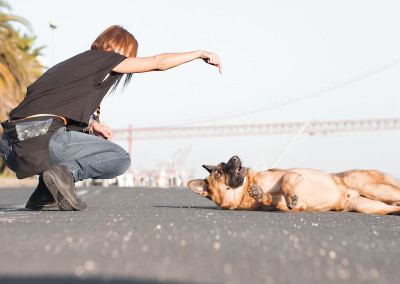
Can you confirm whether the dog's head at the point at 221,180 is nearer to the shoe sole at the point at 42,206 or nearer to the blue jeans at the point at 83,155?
the blue jeans at the point at 83,155

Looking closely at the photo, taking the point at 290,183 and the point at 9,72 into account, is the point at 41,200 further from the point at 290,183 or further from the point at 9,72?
the point at 9,72

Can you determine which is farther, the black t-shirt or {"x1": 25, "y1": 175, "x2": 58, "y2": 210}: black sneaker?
{"x1": 25, "y1": 175, "x2": 58, "y2": 210}: black sneaker

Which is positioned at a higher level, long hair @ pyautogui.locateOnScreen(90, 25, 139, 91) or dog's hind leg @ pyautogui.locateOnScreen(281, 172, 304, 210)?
long hair @ pyautogui.locateOnScreen(90, 25, 139, 91)

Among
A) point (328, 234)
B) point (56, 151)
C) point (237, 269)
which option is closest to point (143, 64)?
point (56, 151)

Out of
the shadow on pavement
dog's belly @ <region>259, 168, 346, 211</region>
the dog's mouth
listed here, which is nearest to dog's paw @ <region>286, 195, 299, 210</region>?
dog's belly @ <region>259, 168, 346, 211</region>

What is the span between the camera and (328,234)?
235 centimetres

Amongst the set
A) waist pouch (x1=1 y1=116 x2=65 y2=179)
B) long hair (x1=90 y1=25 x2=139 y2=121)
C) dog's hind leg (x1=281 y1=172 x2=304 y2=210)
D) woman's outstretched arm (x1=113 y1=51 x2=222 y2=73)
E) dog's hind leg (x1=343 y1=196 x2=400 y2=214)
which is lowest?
dog's hind leg (x1=343 y1=196 x2=400 y2=214)

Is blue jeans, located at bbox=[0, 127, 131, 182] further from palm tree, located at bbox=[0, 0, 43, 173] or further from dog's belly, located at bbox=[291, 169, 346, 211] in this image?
palm tree, located at bbox=[0, 0, 43, 173]

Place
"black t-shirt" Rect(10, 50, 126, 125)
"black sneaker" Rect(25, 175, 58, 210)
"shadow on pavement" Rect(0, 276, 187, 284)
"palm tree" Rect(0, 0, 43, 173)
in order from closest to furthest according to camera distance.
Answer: "shadow on pavement" Rect(0, 276, 187, 284) < "black t-shirt" Rect(10, 50, 126, 125) < "black sneaker" Rect(25, 175, 58, 210) < "palm tree" Rect(0, 0, 43, 173)

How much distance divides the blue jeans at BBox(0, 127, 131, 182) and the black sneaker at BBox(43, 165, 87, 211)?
4.0 inches

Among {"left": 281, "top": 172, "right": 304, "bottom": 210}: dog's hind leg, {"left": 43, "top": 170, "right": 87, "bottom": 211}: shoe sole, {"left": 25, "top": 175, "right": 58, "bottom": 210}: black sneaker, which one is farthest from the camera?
{"left": 25, "top": 175, "right": 58, "bottom": 210}: black sneaker

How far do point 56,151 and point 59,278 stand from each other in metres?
2.28

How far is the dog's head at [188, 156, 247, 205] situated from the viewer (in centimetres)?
413

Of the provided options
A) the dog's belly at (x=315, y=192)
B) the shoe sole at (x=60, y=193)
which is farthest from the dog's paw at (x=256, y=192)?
the shoe sole at (x=60, y=193)
